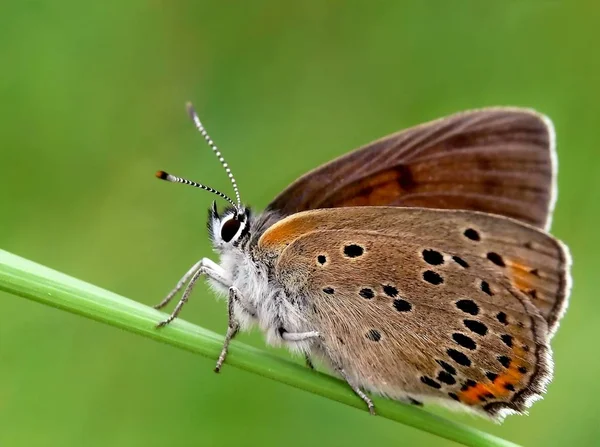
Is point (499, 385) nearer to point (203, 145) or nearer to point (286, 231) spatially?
point (286, 231)

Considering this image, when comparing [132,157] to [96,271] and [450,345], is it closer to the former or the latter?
[96,271]

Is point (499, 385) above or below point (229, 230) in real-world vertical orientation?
below

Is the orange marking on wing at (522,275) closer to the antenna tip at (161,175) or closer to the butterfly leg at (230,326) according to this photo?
the butterfly leg at (230,326)

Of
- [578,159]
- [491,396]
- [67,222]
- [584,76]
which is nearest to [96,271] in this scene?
[67,222]

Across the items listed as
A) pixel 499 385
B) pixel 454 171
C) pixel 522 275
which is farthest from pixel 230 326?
pixel 454 171

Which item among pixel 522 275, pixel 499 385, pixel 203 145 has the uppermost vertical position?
pixel 203 145

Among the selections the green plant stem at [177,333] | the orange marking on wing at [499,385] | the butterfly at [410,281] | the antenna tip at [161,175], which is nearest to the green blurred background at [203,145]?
the butterfly at [410,281]

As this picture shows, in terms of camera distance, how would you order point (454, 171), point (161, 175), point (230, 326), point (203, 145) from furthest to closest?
point (203, 145)
point (454, 171)
point (161, 175)
point (230, 326)
